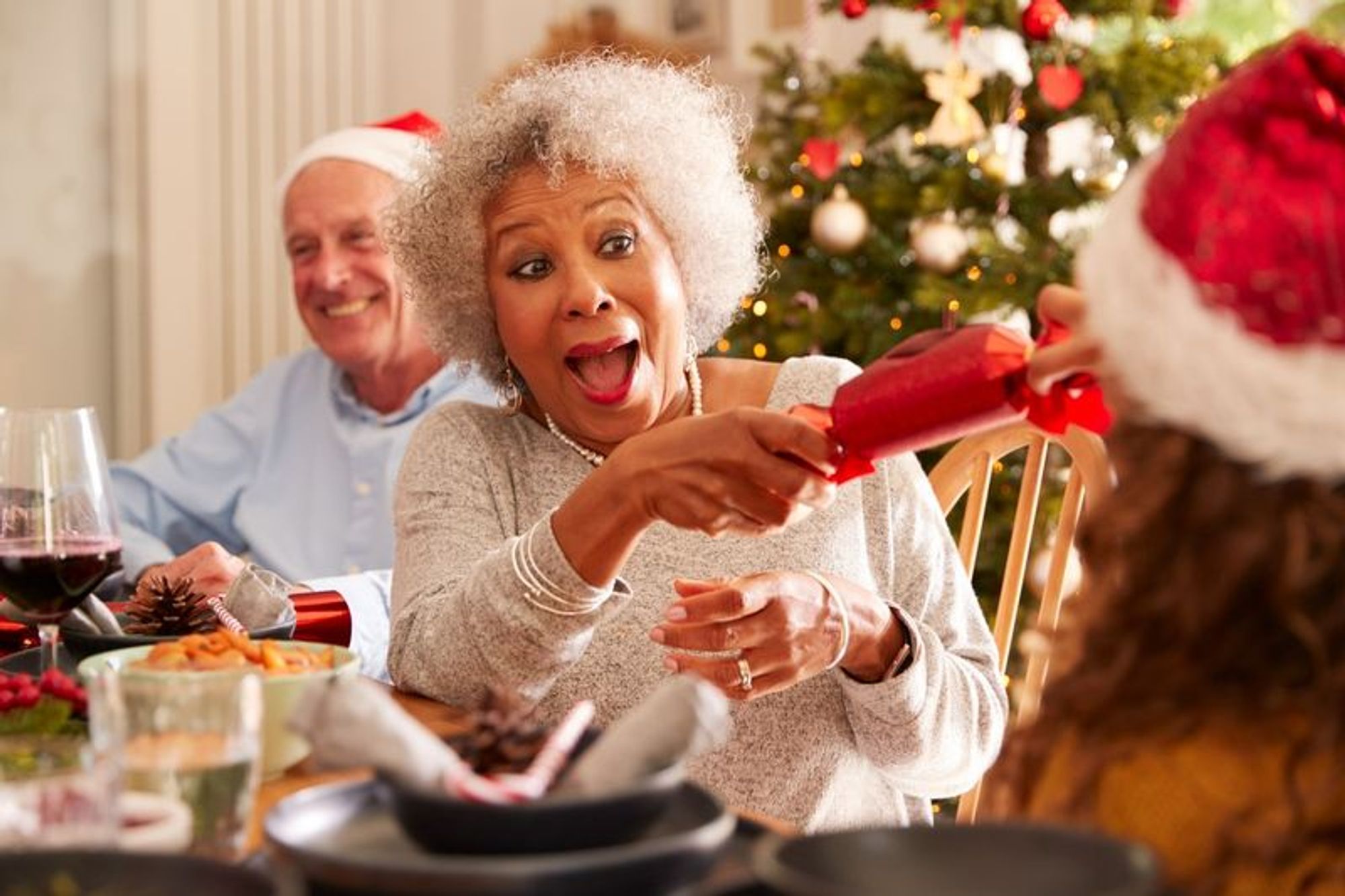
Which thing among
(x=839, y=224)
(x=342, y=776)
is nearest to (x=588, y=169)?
(x=342, y=776)

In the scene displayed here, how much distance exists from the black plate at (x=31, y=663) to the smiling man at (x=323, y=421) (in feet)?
3.86

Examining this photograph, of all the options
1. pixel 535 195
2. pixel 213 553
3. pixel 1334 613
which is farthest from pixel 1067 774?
pixel 213 553

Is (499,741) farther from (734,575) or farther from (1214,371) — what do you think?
(734,575)

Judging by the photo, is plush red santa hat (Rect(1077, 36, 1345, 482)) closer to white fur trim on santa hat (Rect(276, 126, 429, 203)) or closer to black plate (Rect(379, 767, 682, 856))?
black plate (Rect(379, 767, 682, 856))

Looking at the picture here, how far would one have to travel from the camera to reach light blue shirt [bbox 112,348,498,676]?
9.01 feet

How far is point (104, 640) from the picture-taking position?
1.40 meters

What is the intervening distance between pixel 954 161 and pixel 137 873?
267 centimetres

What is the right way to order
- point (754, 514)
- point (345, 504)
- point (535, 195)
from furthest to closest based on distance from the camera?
point (345, 504), point (535, 195), point (754, 514)

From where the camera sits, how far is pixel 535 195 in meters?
1.80

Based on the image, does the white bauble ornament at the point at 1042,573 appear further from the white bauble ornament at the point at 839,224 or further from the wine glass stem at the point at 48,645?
the wine glass stem at the point at 48,645

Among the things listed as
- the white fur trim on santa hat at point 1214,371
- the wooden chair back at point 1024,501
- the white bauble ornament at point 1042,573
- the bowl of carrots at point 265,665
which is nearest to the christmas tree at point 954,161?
the white bauble ornament at point 1042,573

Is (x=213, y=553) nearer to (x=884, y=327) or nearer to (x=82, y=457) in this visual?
(x=82, y=457)

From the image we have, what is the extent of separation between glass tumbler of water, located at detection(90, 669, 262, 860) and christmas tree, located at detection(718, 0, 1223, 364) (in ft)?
7.29

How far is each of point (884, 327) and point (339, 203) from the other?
1032mm
